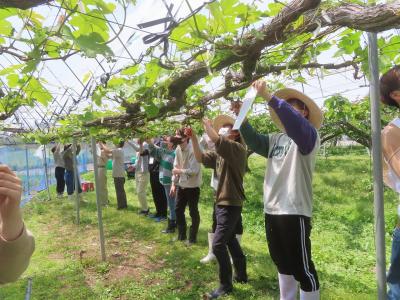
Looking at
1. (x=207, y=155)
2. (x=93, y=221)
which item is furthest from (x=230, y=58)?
(x=93, y=221)

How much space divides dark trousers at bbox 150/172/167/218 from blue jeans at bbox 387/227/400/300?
566 cm

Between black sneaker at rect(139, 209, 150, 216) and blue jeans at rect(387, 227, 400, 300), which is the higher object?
blue jeans at rect(387, 227, 400, 300)

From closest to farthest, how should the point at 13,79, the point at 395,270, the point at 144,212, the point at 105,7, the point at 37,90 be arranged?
the point at 105,7 < the point at 395,270 < the point at 13,79 < the point at 37,90 < the point at 144,212

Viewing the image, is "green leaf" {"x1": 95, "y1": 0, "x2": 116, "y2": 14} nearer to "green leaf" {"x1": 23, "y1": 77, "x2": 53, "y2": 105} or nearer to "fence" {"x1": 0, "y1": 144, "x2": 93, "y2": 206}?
"green leaf" {"x1": 23, "y1": 77, "x2": 53, "y2": 105}

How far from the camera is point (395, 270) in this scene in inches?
78.5

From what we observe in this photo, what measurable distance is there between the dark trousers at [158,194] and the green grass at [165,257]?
37 centimetres

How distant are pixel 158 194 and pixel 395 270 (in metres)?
5.82

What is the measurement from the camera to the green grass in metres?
3.98

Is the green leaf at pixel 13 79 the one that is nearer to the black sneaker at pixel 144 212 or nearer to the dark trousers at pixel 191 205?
the dark trousers at pixel 191 205

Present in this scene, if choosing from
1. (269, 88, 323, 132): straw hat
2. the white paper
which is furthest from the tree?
(269, 88, 323, 132): straw hat

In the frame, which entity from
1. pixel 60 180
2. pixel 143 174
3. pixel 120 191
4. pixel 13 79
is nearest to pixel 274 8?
pixel 13 79

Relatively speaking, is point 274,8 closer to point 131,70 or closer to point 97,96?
point 131,70

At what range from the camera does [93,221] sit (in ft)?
25.3

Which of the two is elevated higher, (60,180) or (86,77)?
(86,77)
